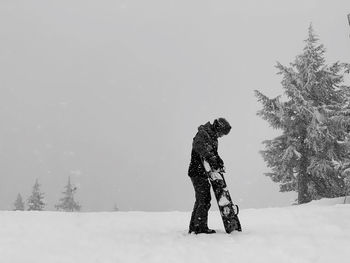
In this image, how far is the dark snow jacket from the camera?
746 centimetres

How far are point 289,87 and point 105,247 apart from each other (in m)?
16.0

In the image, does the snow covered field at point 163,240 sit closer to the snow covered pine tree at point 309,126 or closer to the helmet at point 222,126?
the helmet at point 222,126

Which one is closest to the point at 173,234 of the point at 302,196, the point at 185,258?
the point at 185,258

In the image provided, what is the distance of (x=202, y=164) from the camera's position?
7.77 metres

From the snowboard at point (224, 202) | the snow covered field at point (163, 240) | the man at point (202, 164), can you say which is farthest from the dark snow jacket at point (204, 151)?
the snow covered field at point (163, 240)

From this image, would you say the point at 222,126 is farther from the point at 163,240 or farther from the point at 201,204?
the point at 163,240

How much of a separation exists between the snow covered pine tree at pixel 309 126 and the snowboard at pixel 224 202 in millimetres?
12784

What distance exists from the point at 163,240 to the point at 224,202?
1.32 m

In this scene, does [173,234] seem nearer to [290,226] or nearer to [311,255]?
[290,226]

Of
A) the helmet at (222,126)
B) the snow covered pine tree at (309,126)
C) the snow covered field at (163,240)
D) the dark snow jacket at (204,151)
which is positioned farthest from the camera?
the snow covered pine tree at (309,126)

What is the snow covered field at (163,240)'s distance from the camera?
5802mm

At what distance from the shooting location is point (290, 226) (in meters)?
8.66

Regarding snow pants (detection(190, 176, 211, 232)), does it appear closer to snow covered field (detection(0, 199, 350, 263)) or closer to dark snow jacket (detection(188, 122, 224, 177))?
dark snow jacket (detection(188, 122, 224, 177))

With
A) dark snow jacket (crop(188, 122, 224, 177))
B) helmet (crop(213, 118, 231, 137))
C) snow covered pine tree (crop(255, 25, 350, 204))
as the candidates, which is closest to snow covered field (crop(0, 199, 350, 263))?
dark snow jacket (crop(188, 122, 224, 177))
